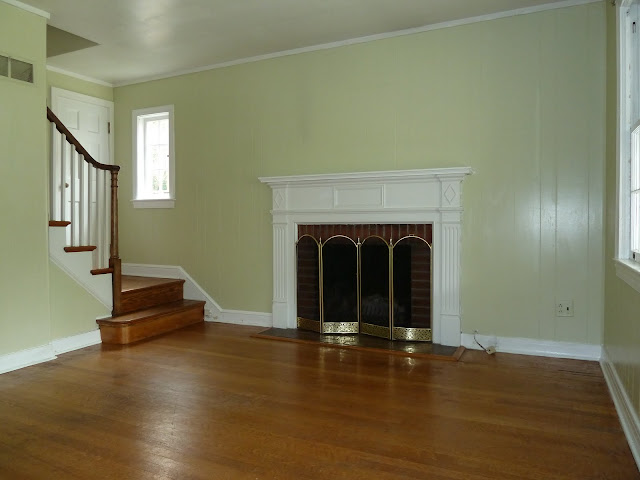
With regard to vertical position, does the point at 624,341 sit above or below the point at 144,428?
above

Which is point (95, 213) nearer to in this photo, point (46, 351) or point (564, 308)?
point (46, 351)

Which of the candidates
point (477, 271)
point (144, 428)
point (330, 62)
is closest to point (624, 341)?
point (477, 271)

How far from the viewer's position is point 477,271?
13.1ft

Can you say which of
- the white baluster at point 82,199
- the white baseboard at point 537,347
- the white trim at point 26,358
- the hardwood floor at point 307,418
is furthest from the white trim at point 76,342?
the white baseboard at point 537,347

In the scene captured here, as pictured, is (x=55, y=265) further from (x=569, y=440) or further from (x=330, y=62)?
(x=569, y=440)

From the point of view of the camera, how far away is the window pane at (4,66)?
3.48 meters

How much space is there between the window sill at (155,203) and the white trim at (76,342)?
167 cm

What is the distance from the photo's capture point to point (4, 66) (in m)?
3.50

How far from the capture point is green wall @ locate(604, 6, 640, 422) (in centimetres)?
236

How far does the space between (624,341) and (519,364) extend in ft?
3.35

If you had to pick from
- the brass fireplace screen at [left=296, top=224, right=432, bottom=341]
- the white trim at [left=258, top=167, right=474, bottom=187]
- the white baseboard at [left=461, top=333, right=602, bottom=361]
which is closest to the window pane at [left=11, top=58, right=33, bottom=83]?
the white trim at [left=258, top=167, right=474, bottom=187]

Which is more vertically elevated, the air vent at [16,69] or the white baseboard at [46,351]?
the air vent at [16,69]

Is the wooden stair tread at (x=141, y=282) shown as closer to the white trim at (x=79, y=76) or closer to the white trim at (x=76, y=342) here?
the white trim at (x=76, y=342)

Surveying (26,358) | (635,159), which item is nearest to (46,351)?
(26,358)
